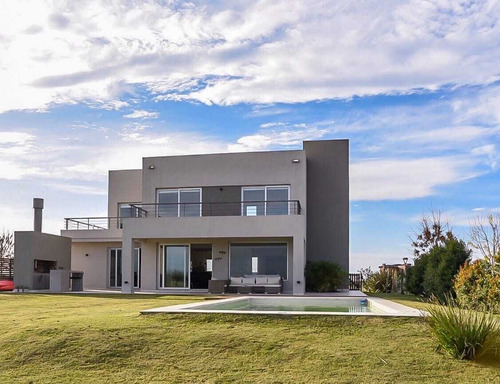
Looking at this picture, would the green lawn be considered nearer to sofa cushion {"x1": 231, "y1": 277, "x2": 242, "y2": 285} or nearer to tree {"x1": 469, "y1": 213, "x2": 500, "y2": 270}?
sofa cushion {"x1": 231, "y1": 277, "x2": 242, "y2": 285}

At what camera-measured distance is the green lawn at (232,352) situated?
23.6 feet

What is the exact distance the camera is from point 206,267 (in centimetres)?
2542

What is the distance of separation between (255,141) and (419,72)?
10.5 meters

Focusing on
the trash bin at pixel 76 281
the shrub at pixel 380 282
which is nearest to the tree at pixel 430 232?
the shrub at pixel 380 282

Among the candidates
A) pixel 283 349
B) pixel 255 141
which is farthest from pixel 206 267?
pixel 283 349

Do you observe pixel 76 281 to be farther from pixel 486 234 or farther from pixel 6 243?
pixel 6 243

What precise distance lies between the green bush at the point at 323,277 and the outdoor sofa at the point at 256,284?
5.82ft

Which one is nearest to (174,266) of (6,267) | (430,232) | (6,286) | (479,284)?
(6,286)

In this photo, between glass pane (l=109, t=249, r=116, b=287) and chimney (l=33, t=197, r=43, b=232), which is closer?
chimney (l=33, t=197, r=43, b=232)

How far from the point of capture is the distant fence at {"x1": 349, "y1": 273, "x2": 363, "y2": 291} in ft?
96.2

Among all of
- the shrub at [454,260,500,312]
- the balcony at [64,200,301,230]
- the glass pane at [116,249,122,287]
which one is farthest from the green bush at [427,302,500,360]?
the glass pane at [116,249,122,287]

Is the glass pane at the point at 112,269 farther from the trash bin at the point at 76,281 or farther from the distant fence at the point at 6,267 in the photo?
the distant fence at the point at 6,267

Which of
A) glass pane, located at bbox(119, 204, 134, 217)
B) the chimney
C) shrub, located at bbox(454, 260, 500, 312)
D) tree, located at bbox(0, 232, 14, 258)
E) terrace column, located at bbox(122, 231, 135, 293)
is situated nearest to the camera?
shrub, located at bbox(454, 260, 500, 312)

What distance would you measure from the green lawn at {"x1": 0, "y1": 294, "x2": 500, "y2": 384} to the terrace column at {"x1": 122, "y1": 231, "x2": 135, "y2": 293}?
46.4 ft
